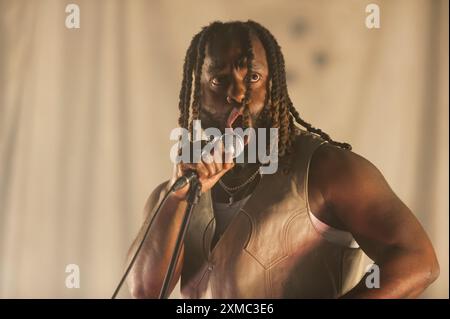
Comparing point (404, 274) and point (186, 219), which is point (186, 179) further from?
point (404, 274)

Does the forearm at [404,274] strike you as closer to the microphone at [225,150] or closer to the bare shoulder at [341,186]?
the bare shoulder at [341,186]

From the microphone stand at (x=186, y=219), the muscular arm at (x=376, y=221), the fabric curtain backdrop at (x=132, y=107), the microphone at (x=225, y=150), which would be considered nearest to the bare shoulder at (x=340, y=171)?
the muscular arm at (x=376, y=221)

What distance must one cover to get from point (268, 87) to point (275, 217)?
39 cm

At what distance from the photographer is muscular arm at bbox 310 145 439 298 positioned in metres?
1.63

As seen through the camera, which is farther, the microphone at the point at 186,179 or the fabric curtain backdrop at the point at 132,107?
the fabric curtain backdrop at the point at 132,107

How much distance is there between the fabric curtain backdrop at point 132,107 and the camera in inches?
75.7

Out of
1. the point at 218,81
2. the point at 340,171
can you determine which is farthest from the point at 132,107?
the point at 340,171

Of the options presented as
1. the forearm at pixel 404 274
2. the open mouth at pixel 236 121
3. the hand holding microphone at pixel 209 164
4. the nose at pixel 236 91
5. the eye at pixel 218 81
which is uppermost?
the eye at pixel 218 81

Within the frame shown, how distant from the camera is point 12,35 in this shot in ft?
7.43

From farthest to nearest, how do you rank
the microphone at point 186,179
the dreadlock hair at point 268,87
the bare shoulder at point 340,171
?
the dreadlock hair at point 268,87 → the bare shoulder at point 340,171 → the microphone at point 186,179

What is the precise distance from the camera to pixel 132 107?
83.7 inches

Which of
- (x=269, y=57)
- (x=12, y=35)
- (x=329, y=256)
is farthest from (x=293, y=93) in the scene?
(x=12, y=35)

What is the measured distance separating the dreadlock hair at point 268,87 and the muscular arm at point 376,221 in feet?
0.37

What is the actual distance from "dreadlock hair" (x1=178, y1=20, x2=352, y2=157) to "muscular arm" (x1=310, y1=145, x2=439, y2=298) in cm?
11
